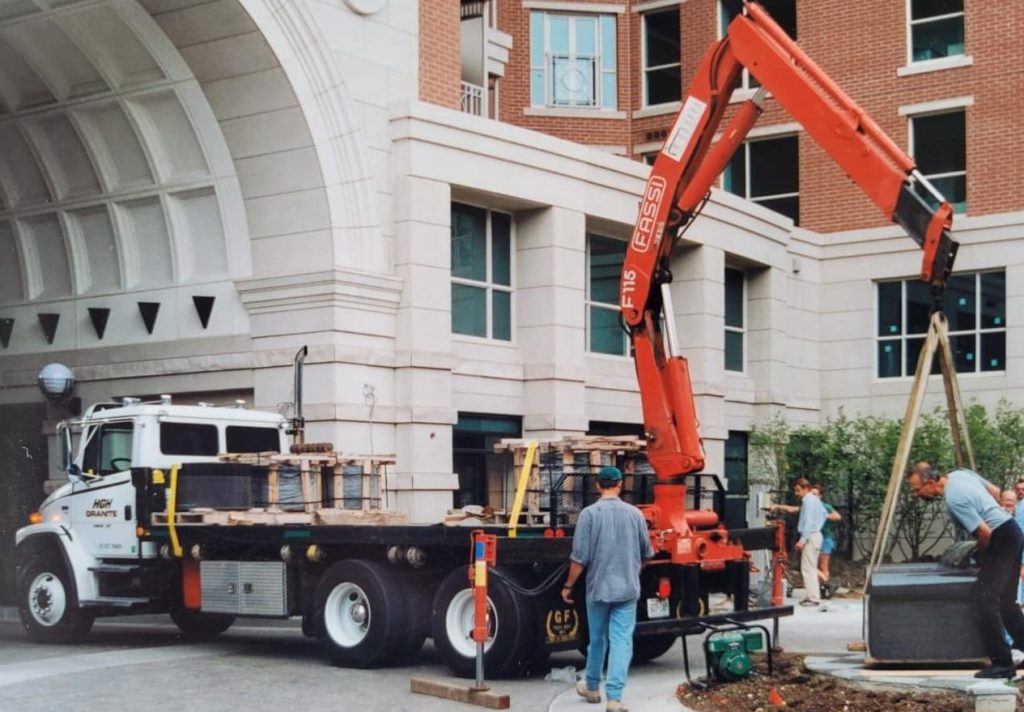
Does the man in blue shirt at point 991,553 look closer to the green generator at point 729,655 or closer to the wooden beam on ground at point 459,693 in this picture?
the green generator at point 729,655

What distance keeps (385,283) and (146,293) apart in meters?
4.24

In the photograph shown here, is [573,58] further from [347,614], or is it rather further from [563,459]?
[347,614]

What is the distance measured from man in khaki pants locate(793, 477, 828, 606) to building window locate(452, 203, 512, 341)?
5.22 m

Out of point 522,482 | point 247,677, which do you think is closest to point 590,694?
point 522,482

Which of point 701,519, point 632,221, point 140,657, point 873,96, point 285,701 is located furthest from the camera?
point 873,96

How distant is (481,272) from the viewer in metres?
24.1

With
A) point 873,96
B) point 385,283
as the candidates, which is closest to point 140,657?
point 385,283

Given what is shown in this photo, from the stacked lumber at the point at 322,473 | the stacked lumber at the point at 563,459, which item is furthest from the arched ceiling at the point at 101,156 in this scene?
the stacked lumber at the point at 563,459

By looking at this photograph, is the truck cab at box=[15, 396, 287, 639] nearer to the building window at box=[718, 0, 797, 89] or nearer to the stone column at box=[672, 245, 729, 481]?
the stone column at box=[672, 245, 729, 481]

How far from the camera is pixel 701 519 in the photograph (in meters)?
14.8

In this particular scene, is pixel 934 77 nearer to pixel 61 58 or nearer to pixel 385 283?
pixel 385 283

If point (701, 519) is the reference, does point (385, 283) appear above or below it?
above

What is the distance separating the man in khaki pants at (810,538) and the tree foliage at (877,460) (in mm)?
5248

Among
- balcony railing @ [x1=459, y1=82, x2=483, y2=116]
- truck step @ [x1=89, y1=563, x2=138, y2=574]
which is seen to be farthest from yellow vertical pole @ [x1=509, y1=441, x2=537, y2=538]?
balcony railing @ [x1=459, y1=82, x2=483, y2=116]
